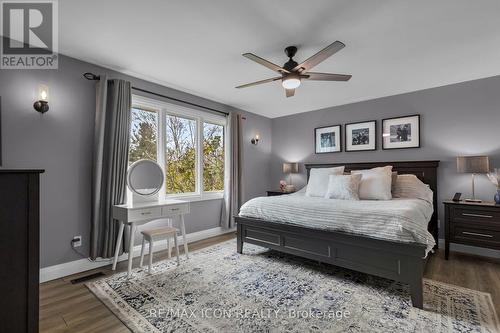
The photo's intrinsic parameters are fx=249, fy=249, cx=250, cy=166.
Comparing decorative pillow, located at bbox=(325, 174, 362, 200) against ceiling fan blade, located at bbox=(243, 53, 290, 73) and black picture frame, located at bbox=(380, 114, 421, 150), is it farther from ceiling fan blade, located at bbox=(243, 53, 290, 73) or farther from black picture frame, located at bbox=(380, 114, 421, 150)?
ceiling fan blade, located at bbox=(243, 53, 290, 73)

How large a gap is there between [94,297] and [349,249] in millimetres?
2515

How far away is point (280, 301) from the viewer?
223cm

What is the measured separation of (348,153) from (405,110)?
1168 mm

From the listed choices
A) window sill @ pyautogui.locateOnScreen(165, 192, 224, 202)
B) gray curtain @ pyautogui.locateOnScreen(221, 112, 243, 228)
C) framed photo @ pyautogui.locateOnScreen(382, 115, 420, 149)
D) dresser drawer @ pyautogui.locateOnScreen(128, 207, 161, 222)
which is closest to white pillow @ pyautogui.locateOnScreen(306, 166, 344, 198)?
framed photo @ pyautogui.locateOnScreen(382, 115, 420, 149)

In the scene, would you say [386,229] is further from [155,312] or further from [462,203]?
[155,312]

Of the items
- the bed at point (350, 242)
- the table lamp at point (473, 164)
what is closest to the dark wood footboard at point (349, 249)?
the bed at point (350, 242)

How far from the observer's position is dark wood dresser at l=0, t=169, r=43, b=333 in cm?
122

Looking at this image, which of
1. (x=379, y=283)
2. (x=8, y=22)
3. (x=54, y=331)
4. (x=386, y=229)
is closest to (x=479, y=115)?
(x=386, y=229)

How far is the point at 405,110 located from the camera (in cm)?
416

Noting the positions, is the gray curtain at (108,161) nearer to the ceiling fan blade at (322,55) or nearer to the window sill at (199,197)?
the window sill at (199,197)

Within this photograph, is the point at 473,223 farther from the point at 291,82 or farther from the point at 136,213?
the point at 136,213

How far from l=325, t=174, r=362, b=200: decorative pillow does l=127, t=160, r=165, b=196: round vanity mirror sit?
2420 millimetres

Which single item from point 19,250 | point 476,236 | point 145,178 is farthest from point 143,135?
point 476,236

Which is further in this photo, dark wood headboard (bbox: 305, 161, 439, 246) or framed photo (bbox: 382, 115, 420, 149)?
framed photo (bbox: 382, 115, 420, 149)
